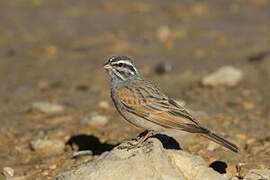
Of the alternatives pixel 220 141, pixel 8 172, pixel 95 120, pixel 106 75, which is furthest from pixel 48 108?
pixel 220 141

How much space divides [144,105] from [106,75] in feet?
18.4

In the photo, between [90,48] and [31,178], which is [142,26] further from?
[31,178]

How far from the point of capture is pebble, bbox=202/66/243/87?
48.4ft

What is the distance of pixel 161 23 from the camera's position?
1939 cm

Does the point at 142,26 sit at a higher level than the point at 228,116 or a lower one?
higher

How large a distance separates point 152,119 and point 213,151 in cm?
117

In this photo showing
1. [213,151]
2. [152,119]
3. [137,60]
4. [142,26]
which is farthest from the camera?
[142,26]

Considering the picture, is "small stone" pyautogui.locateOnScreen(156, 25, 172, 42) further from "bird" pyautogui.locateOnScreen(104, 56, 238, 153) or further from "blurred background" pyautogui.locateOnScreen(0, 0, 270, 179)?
"bird" pyautogui.locateOnScreen(104, 56, 238, 153)

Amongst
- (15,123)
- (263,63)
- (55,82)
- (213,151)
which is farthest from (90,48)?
(213,151)

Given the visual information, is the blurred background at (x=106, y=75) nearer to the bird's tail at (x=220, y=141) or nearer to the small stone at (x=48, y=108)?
the small stone at (x=48, y=108)

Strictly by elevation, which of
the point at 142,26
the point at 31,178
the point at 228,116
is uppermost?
the point at 142,26

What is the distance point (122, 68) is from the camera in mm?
10422

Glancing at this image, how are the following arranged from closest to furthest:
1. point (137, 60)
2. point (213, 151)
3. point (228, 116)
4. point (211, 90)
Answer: point (213, 151)
point (228, 116)
point (211, 90)
point (137, 60)

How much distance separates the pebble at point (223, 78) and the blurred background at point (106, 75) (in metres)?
0.02
